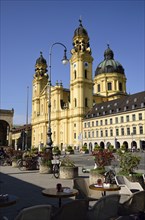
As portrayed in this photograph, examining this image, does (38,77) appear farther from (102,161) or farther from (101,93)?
(102,161)

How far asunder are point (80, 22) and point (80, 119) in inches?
1384

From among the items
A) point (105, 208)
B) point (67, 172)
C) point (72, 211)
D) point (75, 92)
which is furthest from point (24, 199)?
point (75, 92)

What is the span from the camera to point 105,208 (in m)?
5.39

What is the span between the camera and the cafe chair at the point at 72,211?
4570 millimetres

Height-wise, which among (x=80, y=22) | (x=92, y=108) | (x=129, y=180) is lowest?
(x=129, y=180)

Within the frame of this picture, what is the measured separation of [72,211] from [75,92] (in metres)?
79.0

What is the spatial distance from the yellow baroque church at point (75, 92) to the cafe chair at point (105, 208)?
68481 mm

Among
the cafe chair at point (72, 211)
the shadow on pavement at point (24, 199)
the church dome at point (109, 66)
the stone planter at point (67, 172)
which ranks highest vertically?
the church dome at point (109, 66)

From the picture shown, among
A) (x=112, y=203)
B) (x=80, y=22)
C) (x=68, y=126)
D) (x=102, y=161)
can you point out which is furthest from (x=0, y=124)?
(x=112, y=203)

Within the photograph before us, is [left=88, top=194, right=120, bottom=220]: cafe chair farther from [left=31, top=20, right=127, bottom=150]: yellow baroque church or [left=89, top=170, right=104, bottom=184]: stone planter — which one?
[left=31, top=20, right=127, bottom=150]: yellow baroque church

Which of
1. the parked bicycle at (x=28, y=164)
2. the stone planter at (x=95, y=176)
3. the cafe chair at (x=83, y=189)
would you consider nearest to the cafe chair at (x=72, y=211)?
the cafe chair at (x=83, y=189)

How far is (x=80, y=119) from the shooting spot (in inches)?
3196

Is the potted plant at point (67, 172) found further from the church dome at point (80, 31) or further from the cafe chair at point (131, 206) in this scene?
the church dome at point (80, 31)

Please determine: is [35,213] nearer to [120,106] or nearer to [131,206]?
[131,206]
